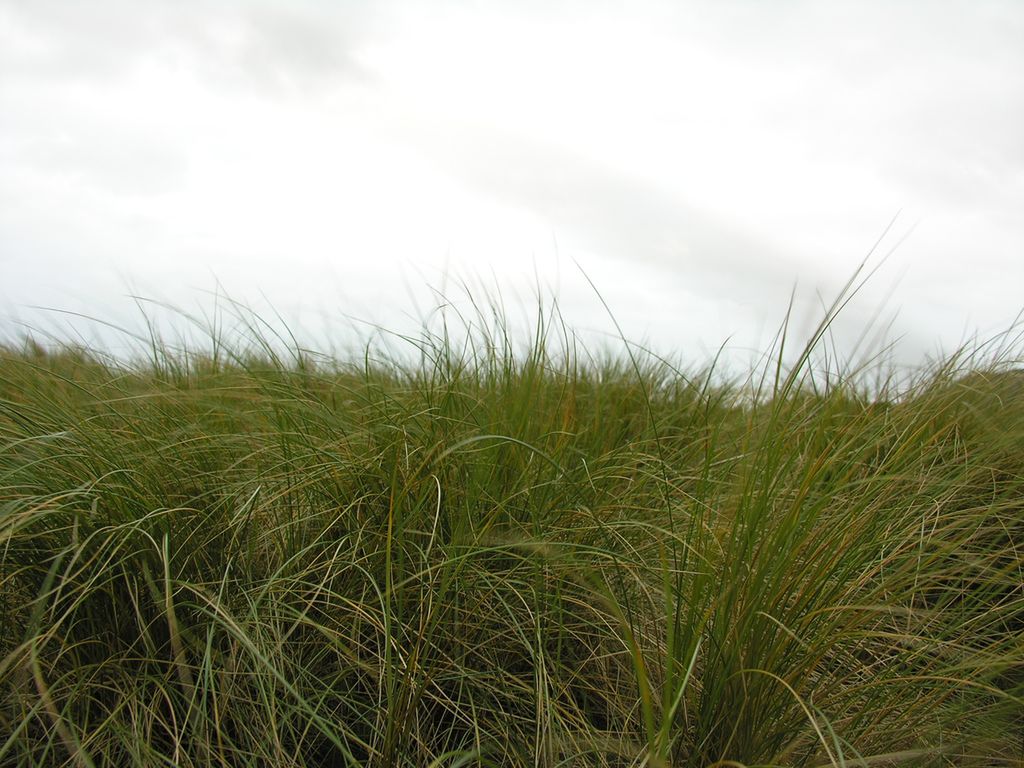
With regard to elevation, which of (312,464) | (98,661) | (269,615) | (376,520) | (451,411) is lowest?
(98,661)

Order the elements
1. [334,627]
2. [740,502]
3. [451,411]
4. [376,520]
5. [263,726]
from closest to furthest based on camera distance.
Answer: [740,502] → [263,726] → [334,627] → [376,520] → [451,411]

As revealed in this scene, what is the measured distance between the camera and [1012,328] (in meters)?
2.86

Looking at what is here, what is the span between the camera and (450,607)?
4.96 feet

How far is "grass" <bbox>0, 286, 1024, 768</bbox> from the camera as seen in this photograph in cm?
134

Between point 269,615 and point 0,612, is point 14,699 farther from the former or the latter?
point 269,615

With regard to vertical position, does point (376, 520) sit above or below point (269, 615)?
above

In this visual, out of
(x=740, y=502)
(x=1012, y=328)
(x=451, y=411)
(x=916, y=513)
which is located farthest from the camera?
(x=1012, y=328)

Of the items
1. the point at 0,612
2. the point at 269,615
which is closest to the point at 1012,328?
the point at 269,615

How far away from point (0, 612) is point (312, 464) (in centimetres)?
67

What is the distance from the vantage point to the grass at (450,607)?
4.38ft

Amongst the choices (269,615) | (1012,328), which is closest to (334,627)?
(269,615)

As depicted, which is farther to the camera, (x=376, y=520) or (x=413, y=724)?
(x=376, y=520)

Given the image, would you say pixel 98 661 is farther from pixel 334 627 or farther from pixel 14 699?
pixel 334 627

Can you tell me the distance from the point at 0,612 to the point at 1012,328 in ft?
10.6
